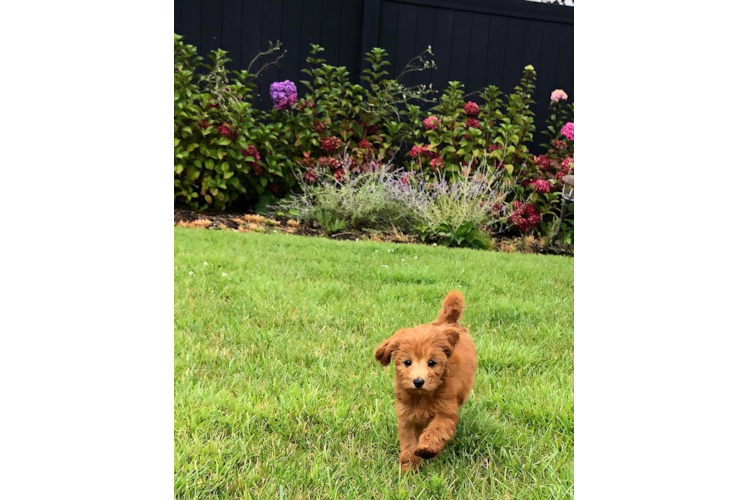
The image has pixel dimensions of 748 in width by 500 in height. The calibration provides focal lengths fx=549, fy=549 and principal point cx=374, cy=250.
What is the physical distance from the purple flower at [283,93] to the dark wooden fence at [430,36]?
63 cm

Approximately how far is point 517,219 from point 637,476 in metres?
5.16

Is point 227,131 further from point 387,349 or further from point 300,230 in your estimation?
point 387,349

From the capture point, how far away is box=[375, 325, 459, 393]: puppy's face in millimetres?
1273

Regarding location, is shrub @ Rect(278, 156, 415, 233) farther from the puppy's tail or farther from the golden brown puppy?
the golden brown puppy

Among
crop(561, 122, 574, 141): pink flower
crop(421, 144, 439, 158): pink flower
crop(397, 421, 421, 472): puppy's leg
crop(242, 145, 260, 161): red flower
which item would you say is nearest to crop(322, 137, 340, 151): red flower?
crop(242, 145, 260, 161): red flower

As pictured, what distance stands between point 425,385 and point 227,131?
4906mm

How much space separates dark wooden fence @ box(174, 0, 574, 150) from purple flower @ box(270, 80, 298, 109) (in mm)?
634

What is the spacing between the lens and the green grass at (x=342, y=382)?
4.35 ft

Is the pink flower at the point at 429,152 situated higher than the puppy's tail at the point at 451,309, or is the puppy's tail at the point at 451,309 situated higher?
the pink flower at the point at 429,152

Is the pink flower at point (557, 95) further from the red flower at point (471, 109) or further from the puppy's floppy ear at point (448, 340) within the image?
the puppy's floppy ear at point (448, 340)

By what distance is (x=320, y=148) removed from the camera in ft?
20.8

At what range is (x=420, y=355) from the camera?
1300 millimetres

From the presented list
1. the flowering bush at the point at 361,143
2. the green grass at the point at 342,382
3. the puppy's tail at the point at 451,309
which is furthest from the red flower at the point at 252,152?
the puppy's tail at the point at 451,309
